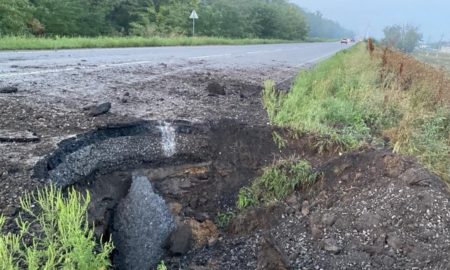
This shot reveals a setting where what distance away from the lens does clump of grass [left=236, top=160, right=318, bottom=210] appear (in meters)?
4.14

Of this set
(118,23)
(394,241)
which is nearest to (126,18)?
(118,23)

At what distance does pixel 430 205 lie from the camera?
3088 millimetres

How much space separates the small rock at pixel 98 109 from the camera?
4762 millimetres

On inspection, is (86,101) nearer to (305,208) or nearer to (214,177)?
(214,177)

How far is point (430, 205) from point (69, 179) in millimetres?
2989

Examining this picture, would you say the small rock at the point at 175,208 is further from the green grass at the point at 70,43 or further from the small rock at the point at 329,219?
the green grass at the point at 70,43

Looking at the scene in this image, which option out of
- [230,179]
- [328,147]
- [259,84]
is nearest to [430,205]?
[328,147]

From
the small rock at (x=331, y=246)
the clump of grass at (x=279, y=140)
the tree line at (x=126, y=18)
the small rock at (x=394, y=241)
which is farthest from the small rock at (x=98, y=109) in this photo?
the tree line at (x=126, y=18)

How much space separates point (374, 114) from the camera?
6.08 meters

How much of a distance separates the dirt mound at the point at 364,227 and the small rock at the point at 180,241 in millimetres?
120

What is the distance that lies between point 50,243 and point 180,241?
1349 millimetres

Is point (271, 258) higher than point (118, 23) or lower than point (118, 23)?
lower

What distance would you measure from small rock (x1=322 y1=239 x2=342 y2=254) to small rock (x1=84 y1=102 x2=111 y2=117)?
9.74ft

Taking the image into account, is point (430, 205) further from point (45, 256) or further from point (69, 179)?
point (69, 179)
